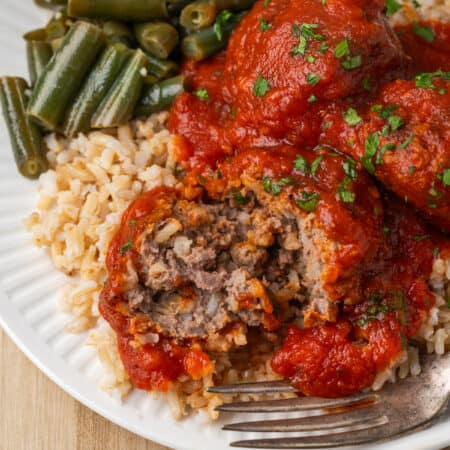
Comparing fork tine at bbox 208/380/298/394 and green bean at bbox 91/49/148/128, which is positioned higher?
green bean at bbox 91/49/148/128

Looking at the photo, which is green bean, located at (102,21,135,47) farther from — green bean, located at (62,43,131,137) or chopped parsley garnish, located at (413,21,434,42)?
chopped parsley garnish, located at (413,21,434,42)

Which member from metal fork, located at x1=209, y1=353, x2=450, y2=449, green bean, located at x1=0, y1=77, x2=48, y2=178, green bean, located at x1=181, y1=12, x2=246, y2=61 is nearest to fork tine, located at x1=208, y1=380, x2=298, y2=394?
metal fork, located at x1=209, y1=353, x2=450, y2=449

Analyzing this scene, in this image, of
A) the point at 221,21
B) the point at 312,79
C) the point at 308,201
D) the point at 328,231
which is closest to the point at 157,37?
the point at 221,21

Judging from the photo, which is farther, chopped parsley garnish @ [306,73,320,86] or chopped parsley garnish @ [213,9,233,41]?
chopped parsley garnish @ [213,9,233,41]

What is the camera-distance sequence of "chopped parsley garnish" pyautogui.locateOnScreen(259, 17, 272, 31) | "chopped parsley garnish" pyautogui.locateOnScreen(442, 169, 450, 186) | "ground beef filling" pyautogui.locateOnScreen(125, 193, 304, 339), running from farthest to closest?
"chopped parsley garnish" pyautogui.locateOnScreen(259, 17, 272, 31) → "ground beef filling" pyautogui.locateOnScreen(125, 193, 304, 339) → "chopped parsley garnish" pyautogui.locateOnScreen(442, 169, 450, 186)

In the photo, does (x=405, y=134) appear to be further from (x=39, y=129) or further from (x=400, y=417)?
(x=39, y=129)

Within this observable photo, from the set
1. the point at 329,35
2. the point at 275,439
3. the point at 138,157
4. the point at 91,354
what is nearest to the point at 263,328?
the point at 275,439

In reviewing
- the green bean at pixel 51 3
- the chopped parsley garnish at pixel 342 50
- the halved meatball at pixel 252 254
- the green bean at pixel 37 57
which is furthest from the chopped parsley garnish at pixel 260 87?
the green bean at pixel 51 3

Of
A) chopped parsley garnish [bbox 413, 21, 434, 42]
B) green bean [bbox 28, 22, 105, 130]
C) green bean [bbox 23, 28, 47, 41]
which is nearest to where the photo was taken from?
green bean [bbox 28, 22, 105, 130]
